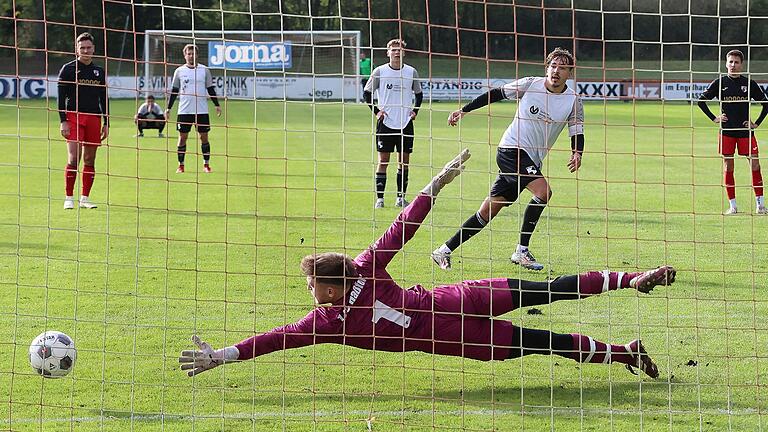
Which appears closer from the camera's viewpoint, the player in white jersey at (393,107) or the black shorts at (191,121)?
the player in white jersey at (393,107)

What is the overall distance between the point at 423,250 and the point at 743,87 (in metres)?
5.46

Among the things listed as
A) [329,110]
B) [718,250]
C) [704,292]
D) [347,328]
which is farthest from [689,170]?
[329,110]

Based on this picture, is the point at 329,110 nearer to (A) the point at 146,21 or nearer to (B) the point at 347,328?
(A) the point at 146,21

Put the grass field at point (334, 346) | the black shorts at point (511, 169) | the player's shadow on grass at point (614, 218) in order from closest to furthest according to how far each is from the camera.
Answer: the grass field at point (334, 346) → the black shorts at point (511, 169) → the player's shadow on grass at point (614, 218)

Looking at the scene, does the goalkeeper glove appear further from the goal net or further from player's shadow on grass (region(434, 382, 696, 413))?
player's shadow on grass (region(434, 382, 696, 413))

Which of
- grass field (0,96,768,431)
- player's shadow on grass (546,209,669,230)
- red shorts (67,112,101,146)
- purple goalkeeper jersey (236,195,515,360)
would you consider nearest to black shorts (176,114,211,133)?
grass field (0,96,768,431)

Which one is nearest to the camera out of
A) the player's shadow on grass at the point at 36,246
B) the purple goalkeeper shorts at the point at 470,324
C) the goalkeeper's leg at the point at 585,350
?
the purple goalkeeper shorts at the point at 470,324

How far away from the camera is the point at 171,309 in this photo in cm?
838

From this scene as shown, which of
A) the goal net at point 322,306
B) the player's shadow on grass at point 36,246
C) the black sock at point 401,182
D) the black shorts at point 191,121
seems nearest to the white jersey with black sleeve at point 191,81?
the black shorts at point 191,121

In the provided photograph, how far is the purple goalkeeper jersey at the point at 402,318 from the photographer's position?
6.04 meters

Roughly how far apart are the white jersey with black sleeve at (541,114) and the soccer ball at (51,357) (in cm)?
460

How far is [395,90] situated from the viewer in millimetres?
14562

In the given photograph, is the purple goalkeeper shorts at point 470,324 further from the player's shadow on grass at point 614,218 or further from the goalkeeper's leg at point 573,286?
the player's shadow on grass at point 614,218

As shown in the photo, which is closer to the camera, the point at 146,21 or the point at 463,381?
the point at 463,381
